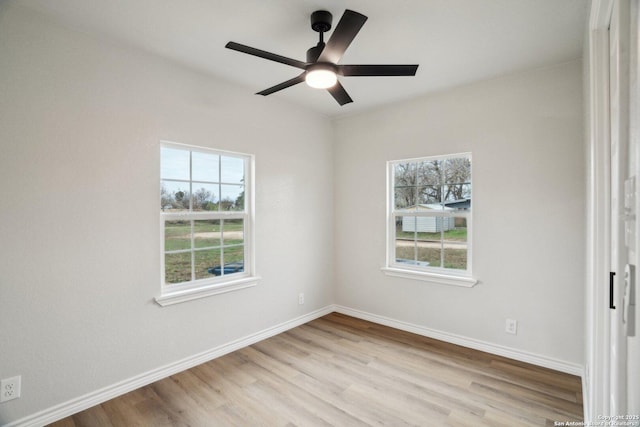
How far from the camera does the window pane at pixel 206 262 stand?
9.51ft

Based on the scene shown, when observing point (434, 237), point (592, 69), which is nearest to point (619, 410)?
point (592, 69)

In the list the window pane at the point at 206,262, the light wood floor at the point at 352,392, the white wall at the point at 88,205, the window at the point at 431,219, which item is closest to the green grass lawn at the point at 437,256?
the window at the point at 431,219

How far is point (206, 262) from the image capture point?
9.73 ft

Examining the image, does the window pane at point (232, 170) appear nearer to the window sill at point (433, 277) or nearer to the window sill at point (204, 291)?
the window sill at point (204, 291)

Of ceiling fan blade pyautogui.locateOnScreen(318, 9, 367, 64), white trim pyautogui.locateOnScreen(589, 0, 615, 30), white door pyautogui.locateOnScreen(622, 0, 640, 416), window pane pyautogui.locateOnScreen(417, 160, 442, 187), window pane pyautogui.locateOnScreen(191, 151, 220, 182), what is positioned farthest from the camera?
window pane pyautogui.locateOnScreen(417, 160, 442, 187)

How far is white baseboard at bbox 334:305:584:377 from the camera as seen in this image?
2631 mm

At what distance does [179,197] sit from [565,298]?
11.2 ft

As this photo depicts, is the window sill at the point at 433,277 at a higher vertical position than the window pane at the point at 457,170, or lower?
lower

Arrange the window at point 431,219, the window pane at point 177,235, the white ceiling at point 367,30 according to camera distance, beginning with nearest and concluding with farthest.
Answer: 1. the white ceiling at point 367,30
2. the window pane at point 177,235
3. the window at point 431,219

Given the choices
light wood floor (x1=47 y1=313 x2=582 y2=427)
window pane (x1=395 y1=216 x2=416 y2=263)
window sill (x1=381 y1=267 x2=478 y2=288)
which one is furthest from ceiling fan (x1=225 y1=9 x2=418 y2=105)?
light wood floor (x1=47 y1=313 x2=582 y2=427)

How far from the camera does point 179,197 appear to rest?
109 inches

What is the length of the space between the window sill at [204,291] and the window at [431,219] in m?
1.60

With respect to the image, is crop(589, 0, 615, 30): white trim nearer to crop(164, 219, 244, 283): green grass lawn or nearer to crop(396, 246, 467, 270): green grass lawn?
crop(396, 246, 467, 270): green grass lawn

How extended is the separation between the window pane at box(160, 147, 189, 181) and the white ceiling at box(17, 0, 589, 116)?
753 mm
